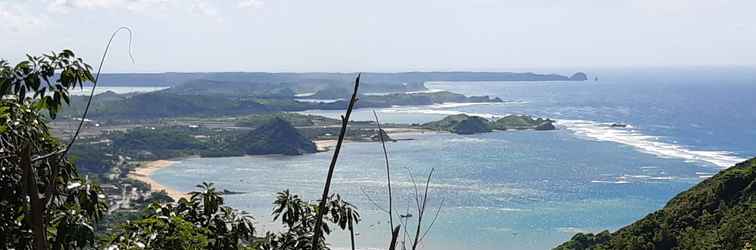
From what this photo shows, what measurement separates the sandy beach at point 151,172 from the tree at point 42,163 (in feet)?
67.8

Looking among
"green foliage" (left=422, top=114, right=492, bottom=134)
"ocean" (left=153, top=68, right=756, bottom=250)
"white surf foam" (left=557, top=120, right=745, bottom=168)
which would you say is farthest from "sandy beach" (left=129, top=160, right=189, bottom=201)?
"white surf foam" (left=557, top=120, right=745, bottom=168)

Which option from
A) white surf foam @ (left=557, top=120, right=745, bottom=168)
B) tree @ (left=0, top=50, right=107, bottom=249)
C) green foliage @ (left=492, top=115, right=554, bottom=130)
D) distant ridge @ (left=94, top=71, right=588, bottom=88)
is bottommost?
white surf foam @ (left=557, top=120, right=745, bottom=168)

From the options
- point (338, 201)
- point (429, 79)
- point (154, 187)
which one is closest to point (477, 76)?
point (429, 79)

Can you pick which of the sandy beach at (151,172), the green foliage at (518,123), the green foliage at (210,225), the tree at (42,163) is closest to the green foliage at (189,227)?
the green foliage at (210,225)

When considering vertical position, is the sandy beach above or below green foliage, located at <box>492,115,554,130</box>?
below

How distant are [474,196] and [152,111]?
3587 centimetres

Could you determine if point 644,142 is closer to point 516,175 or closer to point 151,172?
point 516,175

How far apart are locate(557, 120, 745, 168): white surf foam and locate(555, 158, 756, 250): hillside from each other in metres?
14.8

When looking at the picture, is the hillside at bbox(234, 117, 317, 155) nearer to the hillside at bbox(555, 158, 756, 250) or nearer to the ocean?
the ocean

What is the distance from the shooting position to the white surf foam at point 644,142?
2880 cm

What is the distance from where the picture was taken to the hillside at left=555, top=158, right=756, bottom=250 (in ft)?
33.5

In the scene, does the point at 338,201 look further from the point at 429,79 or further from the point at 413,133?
the point at 429,79

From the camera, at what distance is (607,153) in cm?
3070

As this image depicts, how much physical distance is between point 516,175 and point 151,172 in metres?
13.3
